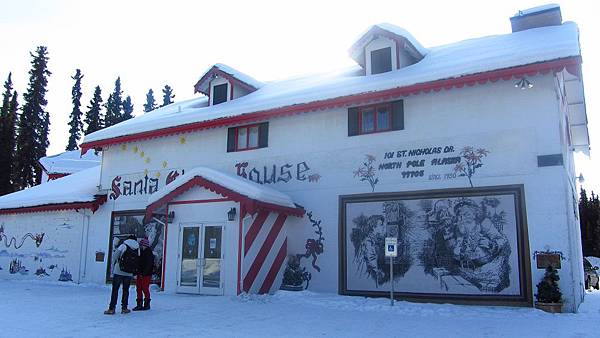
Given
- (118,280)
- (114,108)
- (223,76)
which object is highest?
(114,108)

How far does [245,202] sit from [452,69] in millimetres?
6310

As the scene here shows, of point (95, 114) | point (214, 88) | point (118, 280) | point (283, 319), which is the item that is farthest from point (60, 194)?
point (95, 114)

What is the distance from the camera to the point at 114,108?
54312 mm

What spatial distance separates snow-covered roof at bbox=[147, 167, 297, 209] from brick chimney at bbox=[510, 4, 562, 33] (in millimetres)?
9729

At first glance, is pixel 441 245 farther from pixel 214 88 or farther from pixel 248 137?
pixel 214 88

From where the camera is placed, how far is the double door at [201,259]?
1393cm

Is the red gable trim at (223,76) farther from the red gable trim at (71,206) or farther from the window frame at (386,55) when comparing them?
the red gable trim at (71,206)

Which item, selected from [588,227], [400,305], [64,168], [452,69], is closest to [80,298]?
[400,305]

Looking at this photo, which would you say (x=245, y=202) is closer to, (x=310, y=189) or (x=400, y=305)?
(x=310, y=189)

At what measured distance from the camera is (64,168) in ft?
116

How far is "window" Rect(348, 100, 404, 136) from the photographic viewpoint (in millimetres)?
13625

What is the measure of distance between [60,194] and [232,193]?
10.5m

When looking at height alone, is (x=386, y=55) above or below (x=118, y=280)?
above

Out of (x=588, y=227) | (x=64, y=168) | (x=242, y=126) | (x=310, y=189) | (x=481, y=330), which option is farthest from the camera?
(x=588, y=227)
